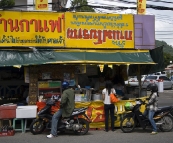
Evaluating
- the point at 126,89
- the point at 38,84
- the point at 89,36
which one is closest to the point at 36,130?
the point at 38,84

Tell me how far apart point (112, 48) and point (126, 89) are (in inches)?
89.3

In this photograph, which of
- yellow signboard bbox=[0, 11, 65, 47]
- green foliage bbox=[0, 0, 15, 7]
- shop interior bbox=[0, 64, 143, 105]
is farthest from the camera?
green foliage bbox=[0, 0, 15, 7]

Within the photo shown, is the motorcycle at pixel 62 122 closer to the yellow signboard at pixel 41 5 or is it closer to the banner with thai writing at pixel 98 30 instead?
the banner with thai writing at pixel 98 30

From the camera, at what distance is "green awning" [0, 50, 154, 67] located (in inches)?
401

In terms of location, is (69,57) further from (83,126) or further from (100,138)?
(100,138)

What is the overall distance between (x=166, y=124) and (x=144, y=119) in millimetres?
760

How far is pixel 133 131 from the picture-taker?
31.9 feet

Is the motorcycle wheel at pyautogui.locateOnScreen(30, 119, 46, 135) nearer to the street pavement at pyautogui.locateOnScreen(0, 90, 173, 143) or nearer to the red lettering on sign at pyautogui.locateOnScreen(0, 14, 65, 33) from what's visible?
the street pavement at pyautogui.locateOnScreen(0, 90, 173, 143)

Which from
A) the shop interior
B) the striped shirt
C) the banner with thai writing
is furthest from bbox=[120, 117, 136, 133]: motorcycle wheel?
the banner with thai writing

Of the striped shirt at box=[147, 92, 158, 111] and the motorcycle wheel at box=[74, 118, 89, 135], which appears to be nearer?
the motorcycle wheel at box=[74, 118, 89, 135]

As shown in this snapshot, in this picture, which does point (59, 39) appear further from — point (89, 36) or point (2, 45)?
point (2, 45)

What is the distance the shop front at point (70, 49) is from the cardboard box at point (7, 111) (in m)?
0.91

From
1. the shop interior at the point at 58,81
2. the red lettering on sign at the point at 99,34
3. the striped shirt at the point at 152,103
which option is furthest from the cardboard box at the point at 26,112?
the striped shirt at the point at 152,103

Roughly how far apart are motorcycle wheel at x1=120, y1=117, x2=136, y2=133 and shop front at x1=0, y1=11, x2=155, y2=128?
834 millimetres
